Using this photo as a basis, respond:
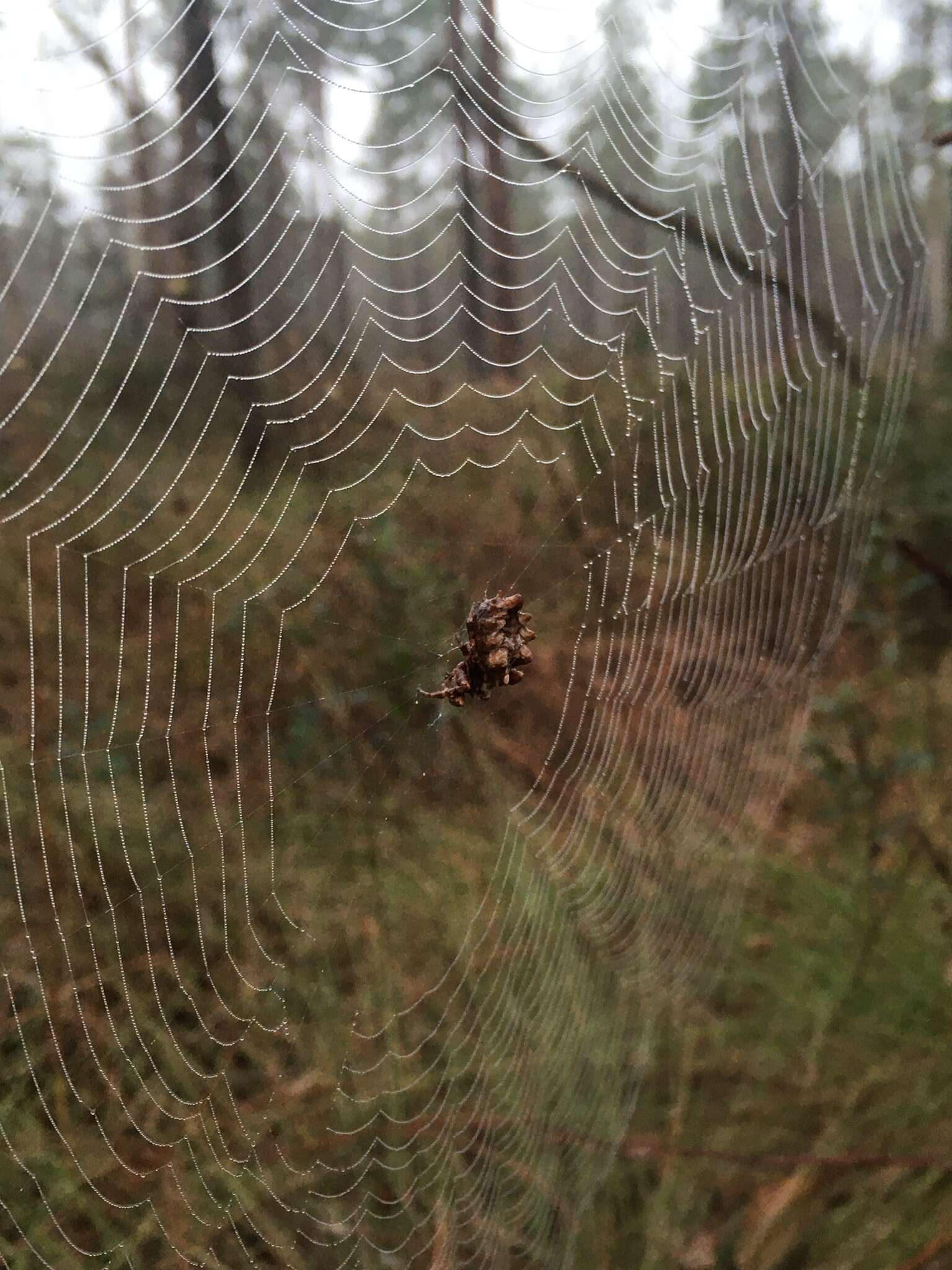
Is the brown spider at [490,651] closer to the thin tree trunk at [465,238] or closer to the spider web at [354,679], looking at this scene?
the spider web at [354,679]

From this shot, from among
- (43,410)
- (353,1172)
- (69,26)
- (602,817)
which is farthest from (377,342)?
(353,1172)

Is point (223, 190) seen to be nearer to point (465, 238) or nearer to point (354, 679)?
point (465, 238)

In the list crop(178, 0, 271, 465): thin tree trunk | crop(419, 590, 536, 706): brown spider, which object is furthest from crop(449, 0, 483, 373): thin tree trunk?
crop(419, 590, 536, 706): brown spider

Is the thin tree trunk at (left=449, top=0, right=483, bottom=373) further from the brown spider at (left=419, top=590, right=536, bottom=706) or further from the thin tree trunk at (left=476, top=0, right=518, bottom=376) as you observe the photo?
the brown spider at (left=419, top=590, right=536, bottom=706)

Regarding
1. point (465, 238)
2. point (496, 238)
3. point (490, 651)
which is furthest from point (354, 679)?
point (496, 238)

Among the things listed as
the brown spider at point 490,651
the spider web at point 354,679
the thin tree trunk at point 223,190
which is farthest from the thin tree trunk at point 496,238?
the brown spider at point 490,651
